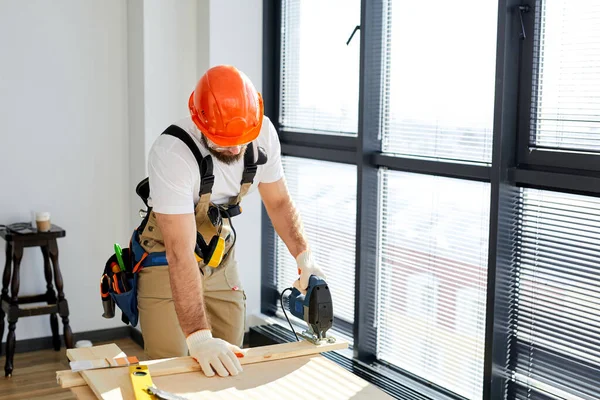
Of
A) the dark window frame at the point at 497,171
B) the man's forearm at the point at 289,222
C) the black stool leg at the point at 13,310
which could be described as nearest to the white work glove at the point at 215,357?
the man's forearm at the point at 289,222

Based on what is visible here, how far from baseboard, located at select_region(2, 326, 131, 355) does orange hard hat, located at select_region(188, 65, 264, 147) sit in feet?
8.65

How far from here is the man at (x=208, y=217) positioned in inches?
94.6

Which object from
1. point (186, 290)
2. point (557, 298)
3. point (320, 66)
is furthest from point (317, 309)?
point (320, 66)

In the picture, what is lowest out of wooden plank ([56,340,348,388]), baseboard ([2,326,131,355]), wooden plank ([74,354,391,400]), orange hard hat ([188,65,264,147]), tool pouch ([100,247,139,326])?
baseboard ([2,326,131,355])

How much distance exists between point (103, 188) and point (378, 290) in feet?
6.21

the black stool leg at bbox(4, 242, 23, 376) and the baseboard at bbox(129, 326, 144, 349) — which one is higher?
the black stool leg at bbox(4, 242, 23, 376)

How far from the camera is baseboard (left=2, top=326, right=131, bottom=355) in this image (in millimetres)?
4516

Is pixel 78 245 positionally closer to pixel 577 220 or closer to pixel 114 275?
pixel 114 275

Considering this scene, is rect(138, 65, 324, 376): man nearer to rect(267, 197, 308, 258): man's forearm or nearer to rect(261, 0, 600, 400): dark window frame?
rect(267, 197, 308, 258): man's forearm

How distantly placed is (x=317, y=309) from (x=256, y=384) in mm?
357

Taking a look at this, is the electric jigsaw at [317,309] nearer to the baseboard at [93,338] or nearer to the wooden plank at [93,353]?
the wooden plank at [93,353]

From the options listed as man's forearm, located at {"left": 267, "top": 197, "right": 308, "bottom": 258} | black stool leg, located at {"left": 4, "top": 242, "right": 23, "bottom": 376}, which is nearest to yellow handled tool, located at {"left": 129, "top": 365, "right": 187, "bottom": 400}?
man's forearm, located at {"left": 267, "top": 197, "right": 308, "bottom": 258}

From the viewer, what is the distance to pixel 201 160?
2545 millimetres

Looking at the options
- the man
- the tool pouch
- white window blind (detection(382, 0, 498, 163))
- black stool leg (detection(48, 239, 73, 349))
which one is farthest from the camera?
black stool leg (detection(48, 239, 73, 349))
